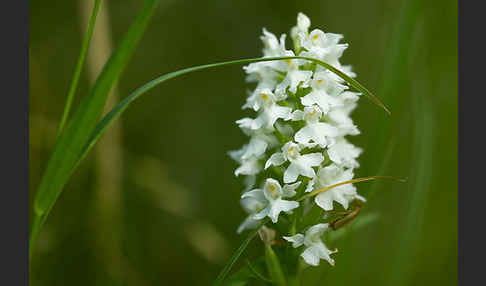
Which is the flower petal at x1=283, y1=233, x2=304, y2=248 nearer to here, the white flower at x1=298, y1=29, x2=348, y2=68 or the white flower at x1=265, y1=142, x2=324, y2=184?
the white flower at x1=265, y1=142, x2=324, y2=184

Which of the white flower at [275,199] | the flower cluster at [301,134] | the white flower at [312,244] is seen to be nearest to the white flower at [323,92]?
the flower cluster at [301,134]

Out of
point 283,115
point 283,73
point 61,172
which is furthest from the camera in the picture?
point 283,73

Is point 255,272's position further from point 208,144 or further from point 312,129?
point 208,144

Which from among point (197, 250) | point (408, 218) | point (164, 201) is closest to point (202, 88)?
point (164, 201)

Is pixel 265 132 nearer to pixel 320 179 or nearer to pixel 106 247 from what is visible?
pixel 320 179

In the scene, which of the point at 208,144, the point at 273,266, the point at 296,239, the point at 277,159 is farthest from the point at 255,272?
the point at 208,144

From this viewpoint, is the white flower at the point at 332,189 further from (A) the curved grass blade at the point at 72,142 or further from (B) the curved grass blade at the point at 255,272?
(A) the curved grass blade at the point at 72,142
